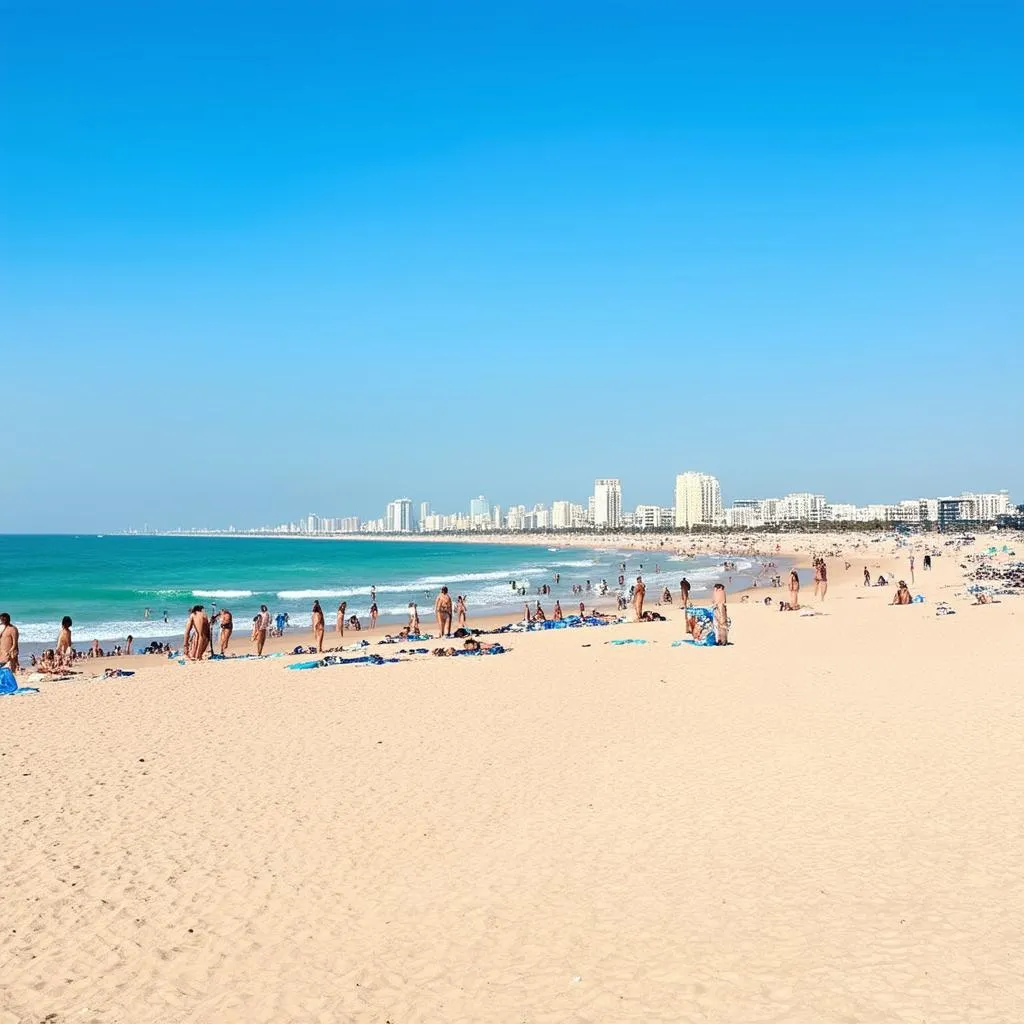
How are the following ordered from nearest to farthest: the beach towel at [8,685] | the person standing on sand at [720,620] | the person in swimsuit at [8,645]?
the beach towel at [8,685]
the person in swimsuit at [8,645]
the person standing on sand at [720,620]

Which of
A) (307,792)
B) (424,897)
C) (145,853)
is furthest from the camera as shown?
(307,792)

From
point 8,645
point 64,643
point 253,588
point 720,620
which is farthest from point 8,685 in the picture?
point 253,588

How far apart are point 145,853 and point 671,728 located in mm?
6526

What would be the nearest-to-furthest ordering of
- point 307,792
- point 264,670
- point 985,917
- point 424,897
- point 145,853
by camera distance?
point 985,917
point 424,897
point 145,853
point 307,792
point 264,670

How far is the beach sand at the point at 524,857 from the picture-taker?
14.8ft

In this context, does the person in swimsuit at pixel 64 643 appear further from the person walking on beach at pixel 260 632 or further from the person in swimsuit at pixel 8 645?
the person walking on beach at pixel 260 632

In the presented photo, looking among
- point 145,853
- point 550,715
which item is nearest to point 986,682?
point 550,715

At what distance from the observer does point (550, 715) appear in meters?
11.9

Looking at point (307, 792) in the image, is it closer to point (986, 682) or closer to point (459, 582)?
point (986, 682)

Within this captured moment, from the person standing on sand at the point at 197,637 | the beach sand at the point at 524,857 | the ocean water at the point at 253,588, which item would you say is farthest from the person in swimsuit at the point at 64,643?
the ocean water at the point at 253,588

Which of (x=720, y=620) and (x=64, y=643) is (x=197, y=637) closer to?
(x=64, y=643)

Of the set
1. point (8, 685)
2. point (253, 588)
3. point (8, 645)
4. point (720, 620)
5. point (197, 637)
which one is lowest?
point (253, 588)

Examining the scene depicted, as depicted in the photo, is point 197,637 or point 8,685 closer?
point 8,685

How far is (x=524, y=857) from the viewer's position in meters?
6.53
